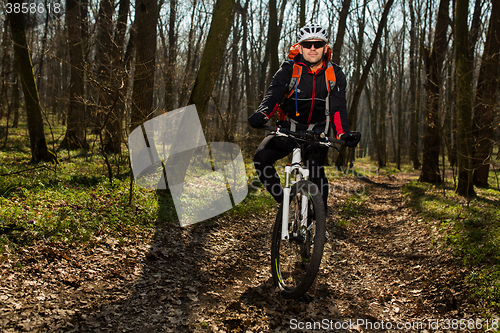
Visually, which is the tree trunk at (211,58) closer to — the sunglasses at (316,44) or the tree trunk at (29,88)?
the sunglasses at (316,44)

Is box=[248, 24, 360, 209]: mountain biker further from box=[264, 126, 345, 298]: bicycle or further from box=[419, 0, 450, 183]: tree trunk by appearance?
box=[419, 0, 450, 183]: tree trunk

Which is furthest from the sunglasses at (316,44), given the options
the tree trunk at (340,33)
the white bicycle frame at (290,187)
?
the tree trunk at (340,33)

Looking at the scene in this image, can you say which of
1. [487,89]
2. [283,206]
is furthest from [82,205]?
[487,89]

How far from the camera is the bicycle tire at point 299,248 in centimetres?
280

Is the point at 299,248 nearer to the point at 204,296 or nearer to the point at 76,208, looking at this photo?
the point at 204,296

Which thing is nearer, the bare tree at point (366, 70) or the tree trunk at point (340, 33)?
the tree trunk at point (340, 33)

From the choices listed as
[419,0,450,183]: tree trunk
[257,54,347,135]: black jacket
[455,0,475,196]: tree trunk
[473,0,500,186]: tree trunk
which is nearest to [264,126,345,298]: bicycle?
[257,54,347,135]: black jacket

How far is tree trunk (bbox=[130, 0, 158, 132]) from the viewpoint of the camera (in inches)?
278

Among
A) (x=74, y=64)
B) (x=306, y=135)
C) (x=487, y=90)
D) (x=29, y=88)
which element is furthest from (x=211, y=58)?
(x=487, y=90)

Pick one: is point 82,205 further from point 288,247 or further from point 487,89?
point 487,89

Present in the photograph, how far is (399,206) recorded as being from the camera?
26.6 feet

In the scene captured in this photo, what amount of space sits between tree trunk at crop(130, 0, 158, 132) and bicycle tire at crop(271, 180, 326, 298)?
4.76 meters

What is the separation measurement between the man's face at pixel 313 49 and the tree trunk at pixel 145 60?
449cm

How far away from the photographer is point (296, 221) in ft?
10.6
